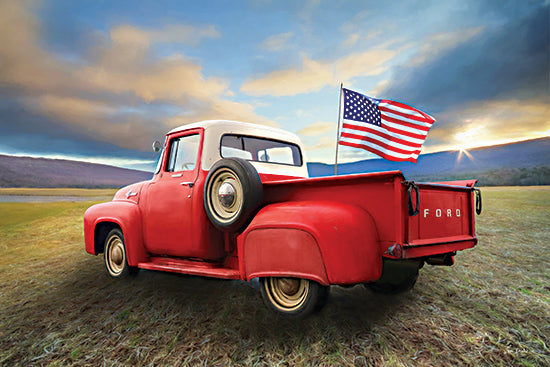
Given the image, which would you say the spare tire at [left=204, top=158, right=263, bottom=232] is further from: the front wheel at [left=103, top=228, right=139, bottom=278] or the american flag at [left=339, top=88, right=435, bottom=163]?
the american flag at [left=339, top=88, right=435, bottom=163]

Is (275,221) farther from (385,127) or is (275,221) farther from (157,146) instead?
(385,127)

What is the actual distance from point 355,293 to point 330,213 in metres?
1.81

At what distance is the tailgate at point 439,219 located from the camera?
2.65 metres

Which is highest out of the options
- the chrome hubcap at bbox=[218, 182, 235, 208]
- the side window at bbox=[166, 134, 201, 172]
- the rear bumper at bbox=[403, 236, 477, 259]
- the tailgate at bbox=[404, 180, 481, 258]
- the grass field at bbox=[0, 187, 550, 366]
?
the side window at bbox=[166, 134, 201, 172]

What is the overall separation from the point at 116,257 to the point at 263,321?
8.89 ft

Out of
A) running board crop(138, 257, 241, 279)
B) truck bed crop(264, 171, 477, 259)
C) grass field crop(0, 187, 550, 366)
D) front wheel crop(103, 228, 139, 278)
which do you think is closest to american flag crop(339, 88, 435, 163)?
grass field crop(0, 187, 550, 366)

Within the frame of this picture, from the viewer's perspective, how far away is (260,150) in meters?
4.56

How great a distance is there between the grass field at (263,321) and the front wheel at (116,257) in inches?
6.9

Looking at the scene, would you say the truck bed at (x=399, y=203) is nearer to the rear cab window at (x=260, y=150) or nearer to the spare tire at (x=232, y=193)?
the spare tire at (x=232, y=193)

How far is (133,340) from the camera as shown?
10.1 feet

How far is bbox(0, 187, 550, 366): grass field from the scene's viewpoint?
271cm

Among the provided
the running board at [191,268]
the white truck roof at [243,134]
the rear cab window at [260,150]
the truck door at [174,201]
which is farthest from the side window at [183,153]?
the running board at [191,268]

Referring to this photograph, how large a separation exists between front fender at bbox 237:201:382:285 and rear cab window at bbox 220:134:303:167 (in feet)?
5.23

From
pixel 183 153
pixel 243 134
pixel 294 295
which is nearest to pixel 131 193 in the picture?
pixel 183 153
